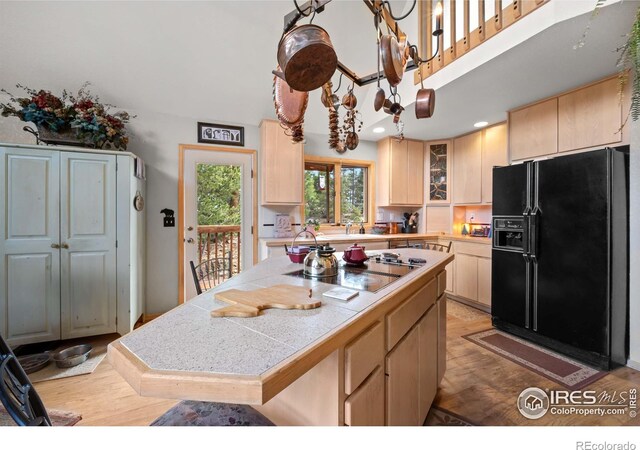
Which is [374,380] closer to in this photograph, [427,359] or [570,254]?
[427,359]

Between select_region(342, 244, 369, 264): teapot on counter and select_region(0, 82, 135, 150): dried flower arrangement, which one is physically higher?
select_region(0, 82, 135, 150): dried flower arrangement

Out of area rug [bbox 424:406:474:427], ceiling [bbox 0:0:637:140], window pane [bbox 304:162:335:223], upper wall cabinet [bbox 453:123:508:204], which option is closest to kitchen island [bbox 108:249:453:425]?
area rug [bbox 424:406:474:427]

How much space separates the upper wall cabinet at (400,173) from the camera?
4.18 meters

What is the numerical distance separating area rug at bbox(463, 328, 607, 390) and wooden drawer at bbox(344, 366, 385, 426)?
1.83 metres

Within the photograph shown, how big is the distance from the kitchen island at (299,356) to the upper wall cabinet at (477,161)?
285 cm

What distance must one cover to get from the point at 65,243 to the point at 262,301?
2389 millimetres

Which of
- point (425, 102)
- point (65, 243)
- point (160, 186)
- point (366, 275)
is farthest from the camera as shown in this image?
point (160, 186)

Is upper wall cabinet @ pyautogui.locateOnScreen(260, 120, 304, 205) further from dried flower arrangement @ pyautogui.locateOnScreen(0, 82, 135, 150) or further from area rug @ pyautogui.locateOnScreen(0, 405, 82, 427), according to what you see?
area rug @ pyautogui.locateOnScreen(0, 405, 82, 427)

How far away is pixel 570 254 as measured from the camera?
227 cm

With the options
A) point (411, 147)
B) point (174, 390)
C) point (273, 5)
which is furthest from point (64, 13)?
point (411, 147)

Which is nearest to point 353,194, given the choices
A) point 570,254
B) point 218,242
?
point 218,242

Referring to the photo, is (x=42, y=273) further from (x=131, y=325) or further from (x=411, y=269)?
(x=411, y=269)

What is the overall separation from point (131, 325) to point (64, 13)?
2811mm

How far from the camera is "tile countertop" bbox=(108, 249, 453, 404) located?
0.54 meters
